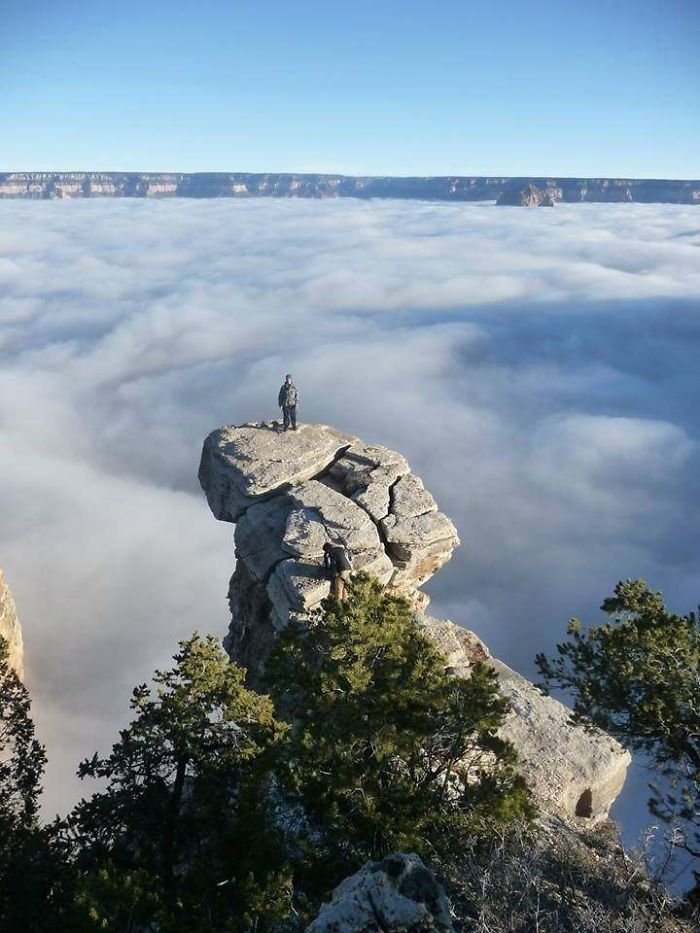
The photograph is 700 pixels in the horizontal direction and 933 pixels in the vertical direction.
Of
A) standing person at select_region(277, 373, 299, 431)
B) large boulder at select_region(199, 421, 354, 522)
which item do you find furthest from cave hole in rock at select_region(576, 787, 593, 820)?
standing person at select_region(277, 373, 299, 431)

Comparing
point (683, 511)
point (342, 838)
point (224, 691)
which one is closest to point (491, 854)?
point (342, 838)

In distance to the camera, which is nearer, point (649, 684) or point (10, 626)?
point (649, 684)

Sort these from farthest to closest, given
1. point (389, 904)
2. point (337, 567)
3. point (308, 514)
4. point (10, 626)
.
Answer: point (10, 626), point (308, 514), point (337, 567), point (389, 904)

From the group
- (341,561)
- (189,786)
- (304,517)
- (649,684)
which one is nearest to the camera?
(649,684)

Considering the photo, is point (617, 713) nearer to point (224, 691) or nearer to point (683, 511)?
point (224, 691)

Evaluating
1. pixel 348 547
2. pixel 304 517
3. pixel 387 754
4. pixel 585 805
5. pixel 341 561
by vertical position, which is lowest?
pixel 585 805

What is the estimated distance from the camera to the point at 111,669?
85938mm

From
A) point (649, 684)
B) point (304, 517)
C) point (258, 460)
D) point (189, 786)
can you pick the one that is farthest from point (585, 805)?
point (258, 460)

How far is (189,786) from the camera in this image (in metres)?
17.8

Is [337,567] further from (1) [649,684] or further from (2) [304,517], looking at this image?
(1) [649,684]

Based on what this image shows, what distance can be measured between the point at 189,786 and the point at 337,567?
11.0m

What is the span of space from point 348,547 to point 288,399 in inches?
402

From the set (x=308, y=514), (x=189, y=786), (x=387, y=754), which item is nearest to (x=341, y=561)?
(x=308, y=514)

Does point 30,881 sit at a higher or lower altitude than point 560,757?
higher
